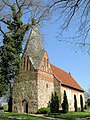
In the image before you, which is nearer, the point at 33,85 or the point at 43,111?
the point at 43,111

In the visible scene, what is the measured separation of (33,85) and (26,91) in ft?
5.13

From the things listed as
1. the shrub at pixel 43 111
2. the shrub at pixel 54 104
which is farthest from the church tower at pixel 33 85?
the shrub at pixel 43 111

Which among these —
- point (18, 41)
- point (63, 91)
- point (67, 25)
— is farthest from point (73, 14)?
point (63, 91)

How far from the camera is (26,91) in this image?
39281 mm

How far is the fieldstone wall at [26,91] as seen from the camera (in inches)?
1503

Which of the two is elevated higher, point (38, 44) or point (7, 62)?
point (38, 44)

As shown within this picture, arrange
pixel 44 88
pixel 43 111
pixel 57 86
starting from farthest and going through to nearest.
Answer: pixel 57 86, pixel 44 88, pixel 43 111

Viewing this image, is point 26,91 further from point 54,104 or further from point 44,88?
point 54,104

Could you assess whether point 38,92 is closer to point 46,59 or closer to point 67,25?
point 46,59

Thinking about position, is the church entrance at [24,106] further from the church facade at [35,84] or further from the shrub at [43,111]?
the shrub at [43,111]

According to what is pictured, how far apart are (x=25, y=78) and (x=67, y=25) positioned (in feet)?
106

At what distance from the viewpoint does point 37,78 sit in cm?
3922

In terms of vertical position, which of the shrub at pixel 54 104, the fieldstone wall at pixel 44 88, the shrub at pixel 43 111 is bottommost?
the shrub at pixel 43 111

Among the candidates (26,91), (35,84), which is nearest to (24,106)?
(26,91)
